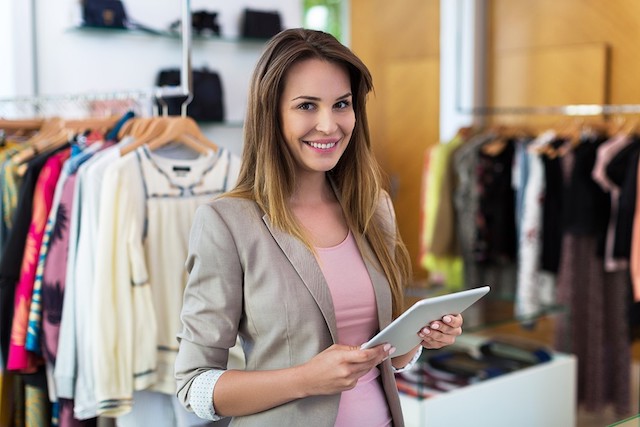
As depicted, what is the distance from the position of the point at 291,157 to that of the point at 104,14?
8.51 feet

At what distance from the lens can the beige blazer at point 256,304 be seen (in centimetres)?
151

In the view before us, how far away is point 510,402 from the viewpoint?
2855mm

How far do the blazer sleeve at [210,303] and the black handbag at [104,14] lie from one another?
103 inches

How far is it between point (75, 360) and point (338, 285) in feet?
3.66

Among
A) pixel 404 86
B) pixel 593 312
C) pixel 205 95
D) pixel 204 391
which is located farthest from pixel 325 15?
pixel 204 391

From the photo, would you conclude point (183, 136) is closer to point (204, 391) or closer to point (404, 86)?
point (204, 391)

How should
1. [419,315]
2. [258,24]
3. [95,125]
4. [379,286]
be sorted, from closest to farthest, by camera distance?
[419,315]
[379,286]
[95,125]
[258,24]

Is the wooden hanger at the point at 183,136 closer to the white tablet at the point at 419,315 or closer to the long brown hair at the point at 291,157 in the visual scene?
the long brown hair at the point at 291,157

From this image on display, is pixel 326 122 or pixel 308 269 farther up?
pixel 326 122

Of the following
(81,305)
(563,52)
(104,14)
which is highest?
(104,14)

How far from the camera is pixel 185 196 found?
244 cm

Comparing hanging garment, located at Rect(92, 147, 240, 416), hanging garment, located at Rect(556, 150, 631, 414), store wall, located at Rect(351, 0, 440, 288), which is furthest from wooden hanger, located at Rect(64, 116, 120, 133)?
store wall, located at Rect(351, 0, 440, 288)

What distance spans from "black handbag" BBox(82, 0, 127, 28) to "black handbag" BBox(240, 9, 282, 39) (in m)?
0.65

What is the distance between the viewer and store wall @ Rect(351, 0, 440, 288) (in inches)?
209
